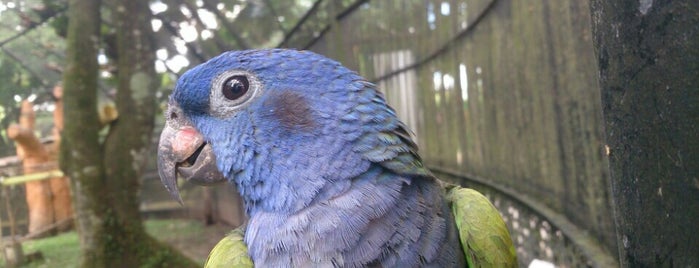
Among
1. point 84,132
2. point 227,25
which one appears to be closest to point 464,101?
point 227,25

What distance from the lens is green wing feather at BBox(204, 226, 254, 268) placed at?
156 cm

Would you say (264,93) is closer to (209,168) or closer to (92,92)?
(209,168)

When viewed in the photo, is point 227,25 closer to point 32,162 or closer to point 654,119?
point 32,162

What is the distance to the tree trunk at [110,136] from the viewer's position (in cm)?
436

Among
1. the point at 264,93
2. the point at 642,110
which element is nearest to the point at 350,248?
the point at 264,93

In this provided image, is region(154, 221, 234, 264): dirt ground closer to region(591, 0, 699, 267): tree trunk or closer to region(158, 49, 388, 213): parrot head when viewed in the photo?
region(158, 49, 388, 213): parrot head

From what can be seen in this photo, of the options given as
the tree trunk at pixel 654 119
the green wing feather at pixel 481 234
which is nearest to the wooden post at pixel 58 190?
the green wing feather at pixel 481 234

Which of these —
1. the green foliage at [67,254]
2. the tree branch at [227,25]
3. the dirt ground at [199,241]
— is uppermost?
the tree branch at [227,25]

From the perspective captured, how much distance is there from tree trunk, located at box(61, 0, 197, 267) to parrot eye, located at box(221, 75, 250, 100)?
317 centimetres

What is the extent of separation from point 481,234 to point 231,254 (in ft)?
2.28

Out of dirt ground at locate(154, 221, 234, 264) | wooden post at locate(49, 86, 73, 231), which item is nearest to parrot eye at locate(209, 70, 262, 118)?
wooden post at locate(49, 86, 73, 231)

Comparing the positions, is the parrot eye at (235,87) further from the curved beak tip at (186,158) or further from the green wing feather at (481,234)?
the green wing feather at (481,234)

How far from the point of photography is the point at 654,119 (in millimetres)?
824

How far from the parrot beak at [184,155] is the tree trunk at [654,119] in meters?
1.14
